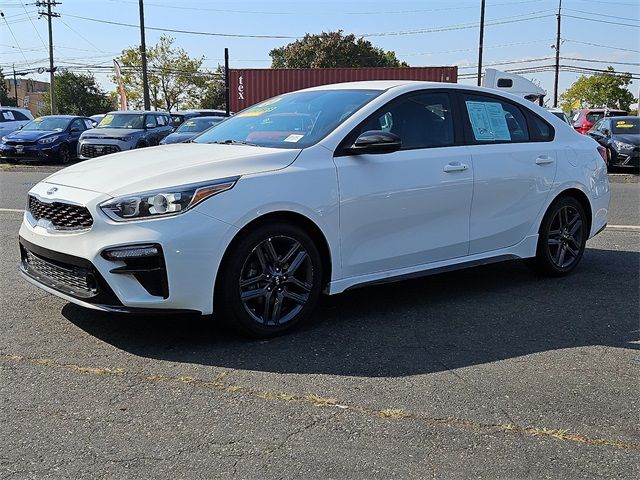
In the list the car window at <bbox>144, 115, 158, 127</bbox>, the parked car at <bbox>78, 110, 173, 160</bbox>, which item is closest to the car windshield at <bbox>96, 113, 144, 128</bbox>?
the parked car at <bbox>78, 110, 173, 160</bbox>

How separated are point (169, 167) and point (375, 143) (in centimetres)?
131

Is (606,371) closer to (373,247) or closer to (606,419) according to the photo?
(606,419)

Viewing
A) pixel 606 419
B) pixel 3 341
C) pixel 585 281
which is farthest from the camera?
pixel 585 281

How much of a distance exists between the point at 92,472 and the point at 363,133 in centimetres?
270

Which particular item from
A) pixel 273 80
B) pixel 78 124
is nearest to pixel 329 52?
pixel 273 80

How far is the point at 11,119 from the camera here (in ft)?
75.0

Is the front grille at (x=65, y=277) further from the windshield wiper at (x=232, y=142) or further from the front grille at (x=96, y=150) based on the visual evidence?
the front grille at (x=96, y=150)

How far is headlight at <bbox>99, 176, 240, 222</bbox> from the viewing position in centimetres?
372

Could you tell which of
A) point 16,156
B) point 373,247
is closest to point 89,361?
point 373,247

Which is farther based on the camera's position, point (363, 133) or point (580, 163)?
point (580, 163)

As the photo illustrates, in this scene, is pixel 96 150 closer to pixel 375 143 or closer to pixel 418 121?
pixel 418 121

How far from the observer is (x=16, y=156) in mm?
Answer: 18703

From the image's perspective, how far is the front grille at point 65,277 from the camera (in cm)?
380

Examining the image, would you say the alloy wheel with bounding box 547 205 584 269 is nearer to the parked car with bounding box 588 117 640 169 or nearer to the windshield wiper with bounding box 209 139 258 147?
the windshield wiper with bounding box 209 139 258 147
